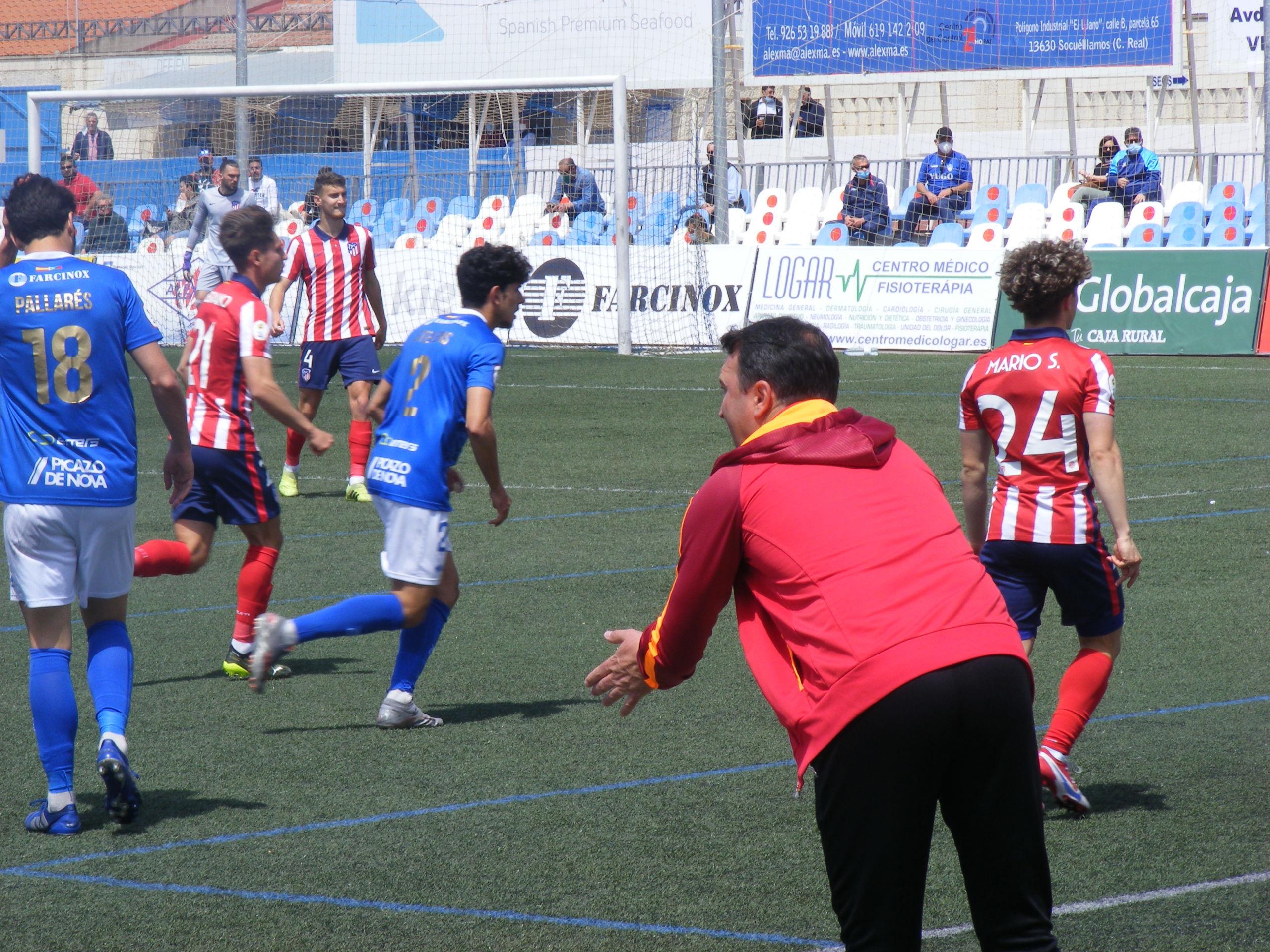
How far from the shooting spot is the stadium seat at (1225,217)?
21.3m

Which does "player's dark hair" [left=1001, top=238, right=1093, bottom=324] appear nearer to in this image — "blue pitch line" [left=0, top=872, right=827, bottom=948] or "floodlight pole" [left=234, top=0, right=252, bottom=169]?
"blue pitch line" [left=0, top=872, right=827, bottom=948]

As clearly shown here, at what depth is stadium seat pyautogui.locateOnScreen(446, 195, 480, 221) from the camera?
978 inches

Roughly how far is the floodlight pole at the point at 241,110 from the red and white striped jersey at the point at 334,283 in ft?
32.6

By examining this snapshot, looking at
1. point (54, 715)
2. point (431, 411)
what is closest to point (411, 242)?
point (431, 411)

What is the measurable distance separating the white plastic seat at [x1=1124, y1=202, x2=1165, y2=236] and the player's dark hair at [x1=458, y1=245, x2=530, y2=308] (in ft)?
56.0

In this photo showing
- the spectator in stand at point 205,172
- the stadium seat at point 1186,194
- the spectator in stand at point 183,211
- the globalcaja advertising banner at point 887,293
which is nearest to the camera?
the globalcaja advertising banner at point 887,293

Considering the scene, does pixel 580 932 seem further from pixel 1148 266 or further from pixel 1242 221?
pixel 1242 221

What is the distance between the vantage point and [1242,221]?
856 inches

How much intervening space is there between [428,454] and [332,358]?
601cm

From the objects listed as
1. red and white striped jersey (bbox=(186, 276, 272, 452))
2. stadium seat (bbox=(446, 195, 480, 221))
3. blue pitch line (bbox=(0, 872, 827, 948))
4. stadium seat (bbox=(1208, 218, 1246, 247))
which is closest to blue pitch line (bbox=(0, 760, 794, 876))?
blue pitch line (bbox=(0, 872, 827, 948))

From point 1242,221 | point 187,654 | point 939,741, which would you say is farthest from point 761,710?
point 1242,221

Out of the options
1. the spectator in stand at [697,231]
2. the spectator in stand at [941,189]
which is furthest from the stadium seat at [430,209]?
the spectator in stand at [941,189]

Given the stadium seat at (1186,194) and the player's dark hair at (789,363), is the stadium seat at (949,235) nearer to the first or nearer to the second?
the stadium seat at (1186,194)

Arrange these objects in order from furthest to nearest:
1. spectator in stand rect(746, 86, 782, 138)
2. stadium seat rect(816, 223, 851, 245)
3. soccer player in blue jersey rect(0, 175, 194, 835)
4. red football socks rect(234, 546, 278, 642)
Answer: spectator in stand rect(746, 86, 782, 138)
stadium seat rect(816, 223, 851, 245)
red football socks rect(234, 546, 278, 642)
soccer player in blue jersey rect(0, 175, 194, 835)
